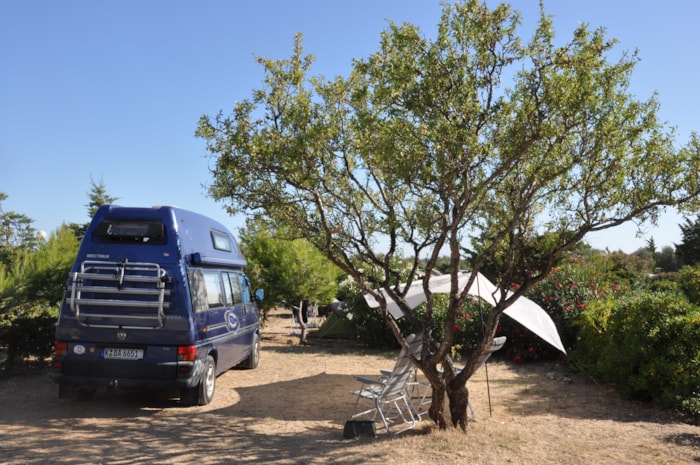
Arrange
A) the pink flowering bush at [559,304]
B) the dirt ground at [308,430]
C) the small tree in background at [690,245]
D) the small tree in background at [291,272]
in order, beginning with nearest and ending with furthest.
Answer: the dirt ground at [308,430], the pink flowering bush at [559,304], the small tree in background at [291,272], the small tree in background at [690,245]

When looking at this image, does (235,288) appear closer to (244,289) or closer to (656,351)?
(244,289)

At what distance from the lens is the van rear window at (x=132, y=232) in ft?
24.1

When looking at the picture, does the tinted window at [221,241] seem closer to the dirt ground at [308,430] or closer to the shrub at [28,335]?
the dirt ground at [308,430]

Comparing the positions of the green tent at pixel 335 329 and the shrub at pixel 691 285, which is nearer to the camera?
the shrub at pixel 691 285

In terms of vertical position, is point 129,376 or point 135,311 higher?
point 135,311

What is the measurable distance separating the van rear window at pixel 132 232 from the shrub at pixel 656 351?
647 centimetres

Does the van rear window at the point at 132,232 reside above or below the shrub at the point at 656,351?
above

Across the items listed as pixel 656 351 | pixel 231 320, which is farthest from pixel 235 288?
pixel 656 351

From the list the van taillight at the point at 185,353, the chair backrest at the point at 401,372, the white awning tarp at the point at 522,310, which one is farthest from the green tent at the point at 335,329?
the van taillight at the point at 185,353

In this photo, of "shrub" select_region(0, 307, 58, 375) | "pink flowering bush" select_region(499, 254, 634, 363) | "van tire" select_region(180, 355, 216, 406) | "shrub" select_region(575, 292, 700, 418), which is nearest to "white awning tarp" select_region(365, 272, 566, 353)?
"shrub" select_region(575, 292, 700, 418)

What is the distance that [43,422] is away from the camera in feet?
22.3

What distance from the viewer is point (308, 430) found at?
6.71 m

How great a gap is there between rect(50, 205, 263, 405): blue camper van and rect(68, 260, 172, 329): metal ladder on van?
0.04 ft

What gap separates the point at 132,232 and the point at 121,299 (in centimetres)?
88
